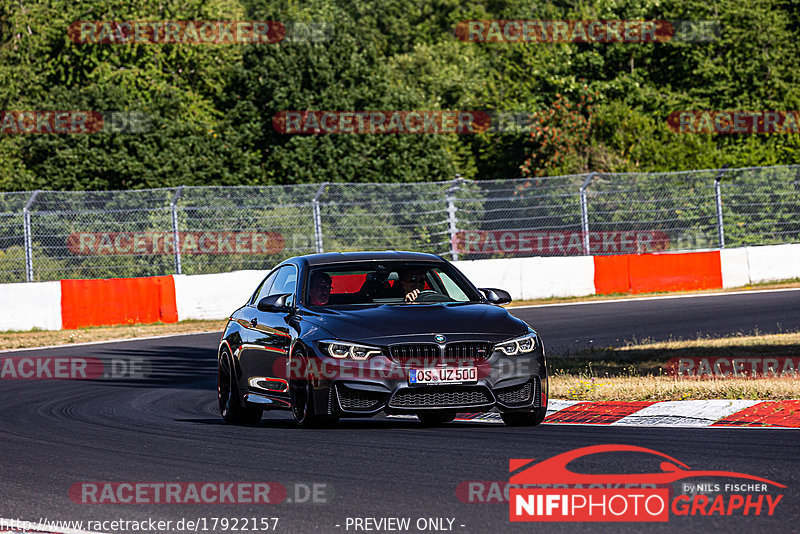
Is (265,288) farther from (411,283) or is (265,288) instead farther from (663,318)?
(663,318)

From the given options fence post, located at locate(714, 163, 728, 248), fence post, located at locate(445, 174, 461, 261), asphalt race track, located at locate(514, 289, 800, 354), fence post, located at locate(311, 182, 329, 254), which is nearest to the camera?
asphalt race track, located at locate(514, 289, 800, 354)

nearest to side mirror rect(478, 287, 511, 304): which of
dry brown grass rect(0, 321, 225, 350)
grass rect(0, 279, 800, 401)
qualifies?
grass rect(0, 279, 800, 401)

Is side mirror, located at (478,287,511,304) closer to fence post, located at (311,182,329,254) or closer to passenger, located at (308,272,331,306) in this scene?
passenger, located at (308,272,331,306)

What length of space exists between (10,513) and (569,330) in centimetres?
1340

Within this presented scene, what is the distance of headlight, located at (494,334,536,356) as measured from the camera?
29.3ft

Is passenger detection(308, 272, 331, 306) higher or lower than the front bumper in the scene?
higher

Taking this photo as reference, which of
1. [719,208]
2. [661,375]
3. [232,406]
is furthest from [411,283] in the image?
[719,208]

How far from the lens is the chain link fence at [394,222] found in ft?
77.5

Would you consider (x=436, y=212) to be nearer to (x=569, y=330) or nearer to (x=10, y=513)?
(x=569, y=330)

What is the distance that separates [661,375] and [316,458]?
5.52m

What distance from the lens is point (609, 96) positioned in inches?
1855

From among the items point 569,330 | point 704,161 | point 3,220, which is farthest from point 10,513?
point 704,161

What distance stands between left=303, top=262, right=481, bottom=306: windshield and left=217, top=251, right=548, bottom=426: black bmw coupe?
1 centimetres

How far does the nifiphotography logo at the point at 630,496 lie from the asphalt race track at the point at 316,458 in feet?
0.34
